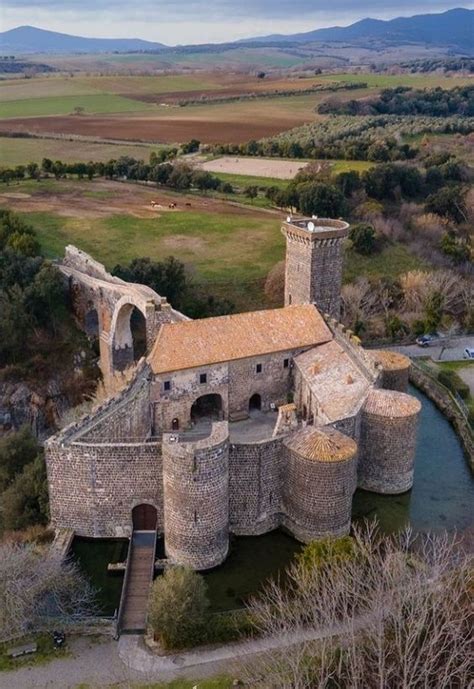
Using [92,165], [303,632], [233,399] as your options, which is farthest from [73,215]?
[303,632]

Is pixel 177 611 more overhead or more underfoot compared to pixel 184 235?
more underfoot

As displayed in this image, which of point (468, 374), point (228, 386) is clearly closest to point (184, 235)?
point (468, 374)

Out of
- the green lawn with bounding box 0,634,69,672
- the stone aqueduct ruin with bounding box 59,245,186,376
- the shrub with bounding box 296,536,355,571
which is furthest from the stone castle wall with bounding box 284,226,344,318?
the green lawn with bounding box 0,634,69,672

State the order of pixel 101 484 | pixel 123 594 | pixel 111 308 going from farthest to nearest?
pixel 111 308
pixel 101 484
pixel 123 594

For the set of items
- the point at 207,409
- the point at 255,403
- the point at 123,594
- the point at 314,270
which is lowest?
the point at 123,594

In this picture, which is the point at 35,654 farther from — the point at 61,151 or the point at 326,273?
the point at 61,151

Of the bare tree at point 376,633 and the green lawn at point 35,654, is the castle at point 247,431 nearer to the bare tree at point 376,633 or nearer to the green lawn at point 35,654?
the bare tree at point 376,633

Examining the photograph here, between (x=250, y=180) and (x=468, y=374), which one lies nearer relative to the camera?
(x=468, y=374)

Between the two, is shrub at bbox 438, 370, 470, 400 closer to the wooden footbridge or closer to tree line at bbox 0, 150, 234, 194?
the wooden footbridge
